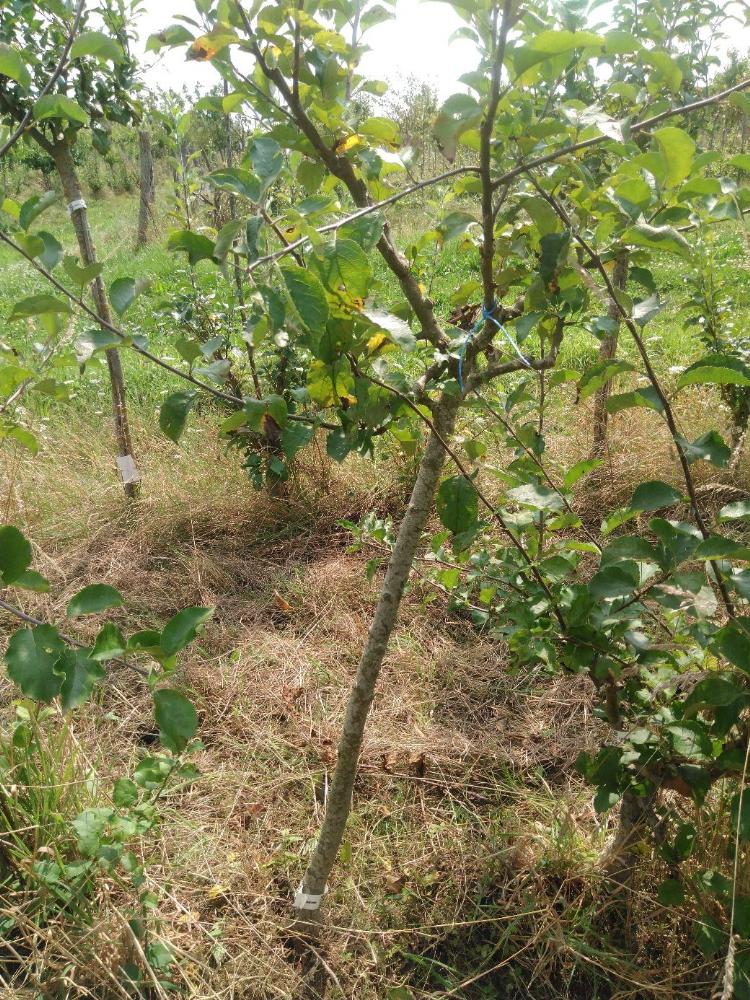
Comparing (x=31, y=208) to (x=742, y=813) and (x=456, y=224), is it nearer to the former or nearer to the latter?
(x=456, y=224)

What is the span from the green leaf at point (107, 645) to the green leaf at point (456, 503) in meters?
0.51

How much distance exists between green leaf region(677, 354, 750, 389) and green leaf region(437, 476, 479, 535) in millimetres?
345

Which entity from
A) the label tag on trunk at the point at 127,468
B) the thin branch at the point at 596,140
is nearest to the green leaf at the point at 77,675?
the thin branch at the point at 596,140

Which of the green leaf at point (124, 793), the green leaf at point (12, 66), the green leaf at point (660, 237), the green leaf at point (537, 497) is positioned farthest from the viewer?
the green leaf at point (124, 793)

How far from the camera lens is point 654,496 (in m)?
1.06

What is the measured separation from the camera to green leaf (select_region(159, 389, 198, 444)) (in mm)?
965

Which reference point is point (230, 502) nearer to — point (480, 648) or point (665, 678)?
point (480, 648)

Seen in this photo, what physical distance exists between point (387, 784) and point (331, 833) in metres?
0.50

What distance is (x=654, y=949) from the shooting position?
1455mm

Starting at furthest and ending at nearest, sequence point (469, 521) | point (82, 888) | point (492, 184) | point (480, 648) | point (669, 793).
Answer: point (480, 648)
point (669, 793)
point (82, 888)
point (469, 521)
point (492, 184)

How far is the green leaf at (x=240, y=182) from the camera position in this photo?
807 mm

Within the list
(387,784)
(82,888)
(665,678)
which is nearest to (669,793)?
(665,678)

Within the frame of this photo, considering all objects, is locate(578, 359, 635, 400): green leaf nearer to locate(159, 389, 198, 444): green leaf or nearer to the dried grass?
locate(159, 389, 198, 444): green leaf

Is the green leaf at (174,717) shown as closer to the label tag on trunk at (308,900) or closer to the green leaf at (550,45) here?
the label tag on trunk at (308,900)
